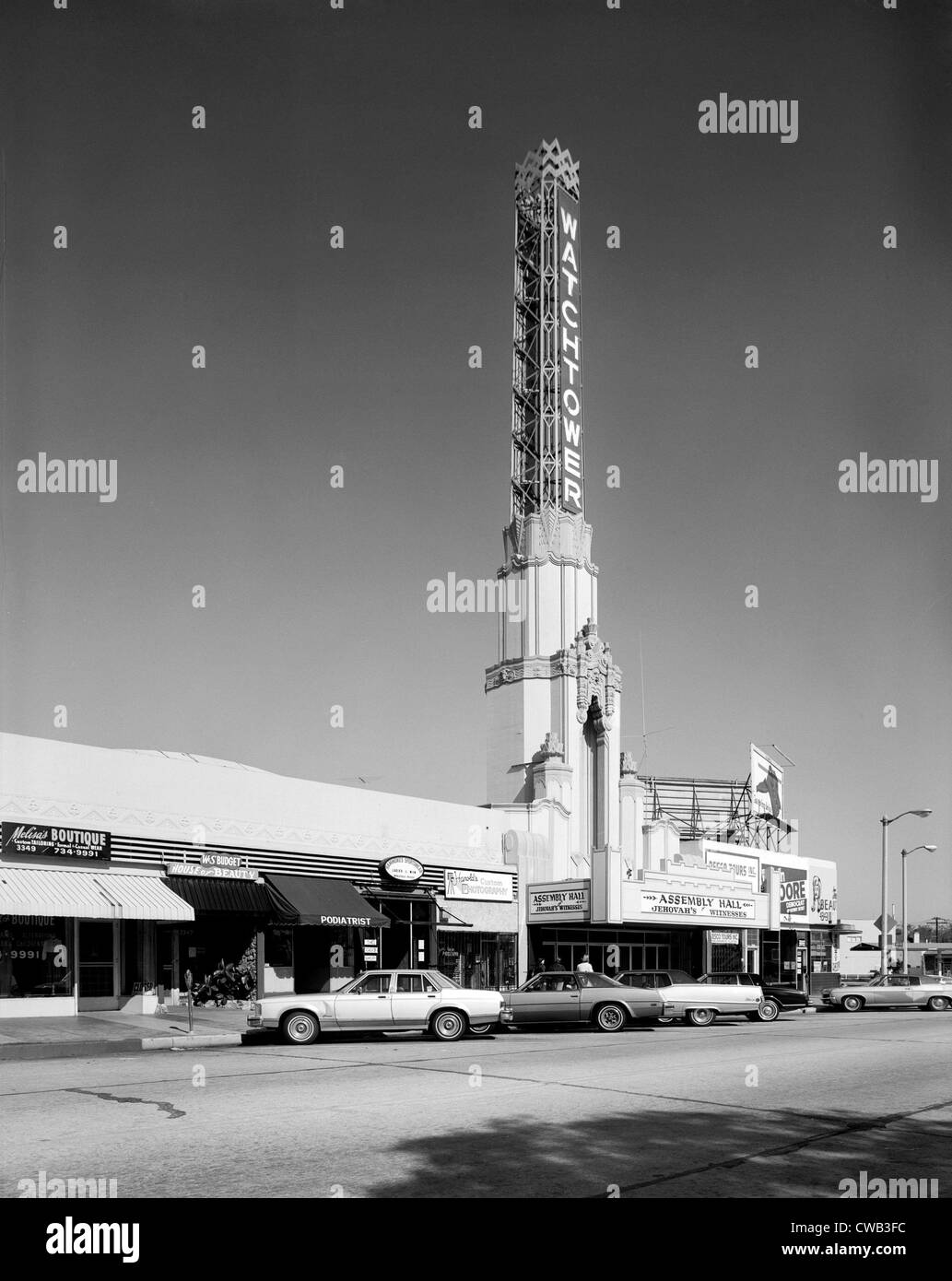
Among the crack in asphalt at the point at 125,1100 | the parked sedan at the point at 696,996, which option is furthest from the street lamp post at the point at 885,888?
the crack in asphalt at the point at 125,1100

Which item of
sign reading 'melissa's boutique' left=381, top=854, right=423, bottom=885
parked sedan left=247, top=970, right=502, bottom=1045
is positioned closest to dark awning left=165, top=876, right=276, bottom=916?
sign reading 'melissa's boutique' left=381, top=854, right=423, bottom=885

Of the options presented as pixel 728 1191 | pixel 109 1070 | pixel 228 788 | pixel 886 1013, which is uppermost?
pixel 228 788

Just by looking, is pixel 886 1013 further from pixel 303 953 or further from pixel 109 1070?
pixel 109 1070

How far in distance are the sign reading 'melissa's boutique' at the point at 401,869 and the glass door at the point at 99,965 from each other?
352 inches

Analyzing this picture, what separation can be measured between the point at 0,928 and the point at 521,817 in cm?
2244

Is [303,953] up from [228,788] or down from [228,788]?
down

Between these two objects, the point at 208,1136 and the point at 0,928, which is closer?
the point at 208,1136

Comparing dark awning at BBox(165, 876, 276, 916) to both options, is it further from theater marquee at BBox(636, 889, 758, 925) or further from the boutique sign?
theater marquee at BBox(636, 889, 758, 925)

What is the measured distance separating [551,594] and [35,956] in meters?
31.5

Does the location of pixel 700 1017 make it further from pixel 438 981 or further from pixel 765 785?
pixel 765 785

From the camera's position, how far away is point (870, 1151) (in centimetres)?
1030

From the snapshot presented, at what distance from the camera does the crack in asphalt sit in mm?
12055
